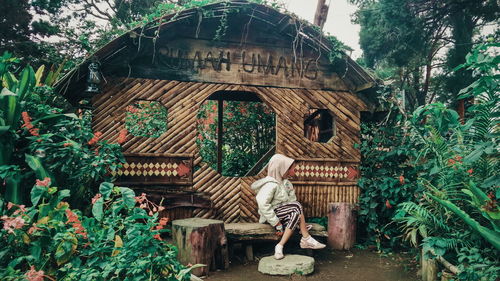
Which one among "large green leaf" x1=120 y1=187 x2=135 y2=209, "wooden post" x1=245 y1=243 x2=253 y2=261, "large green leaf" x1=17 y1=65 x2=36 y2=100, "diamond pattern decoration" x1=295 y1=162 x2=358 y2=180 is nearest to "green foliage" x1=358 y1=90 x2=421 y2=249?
"diamond pattern decoration" x1=295 y1=162 x2=358 y2=180

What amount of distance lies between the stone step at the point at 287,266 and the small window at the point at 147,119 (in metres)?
6.18

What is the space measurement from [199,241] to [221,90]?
277 cm

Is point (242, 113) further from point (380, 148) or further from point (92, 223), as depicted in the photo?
point (92, 223)

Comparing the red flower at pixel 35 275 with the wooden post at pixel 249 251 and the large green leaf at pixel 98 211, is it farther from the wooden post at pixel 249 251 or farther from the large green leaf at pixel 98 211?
the wooden post at pixel 249 251

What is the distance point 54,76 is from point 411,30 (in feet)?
24.0

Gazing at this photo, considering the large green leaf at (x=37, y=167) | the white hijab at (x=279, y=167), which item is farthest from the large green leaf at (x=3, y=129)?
the white hijab at (x=279, y=167)

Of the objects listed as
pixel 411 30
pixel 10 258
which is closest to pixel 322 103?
pixel 411 30

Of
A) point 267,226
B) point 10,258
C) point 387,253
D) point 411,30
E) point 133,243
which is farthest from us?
point 411,30

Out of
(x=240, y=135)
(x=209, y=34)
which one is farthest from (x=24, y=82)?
(x=240, y=135)

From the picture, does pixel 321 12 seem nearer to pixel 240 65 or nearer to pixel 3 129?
pixel 240 65

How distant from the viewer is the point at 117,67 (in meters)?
6.00

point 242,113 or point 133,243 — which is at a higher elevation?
point 242,113

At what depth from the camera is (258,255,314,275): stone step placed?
5.00 meters

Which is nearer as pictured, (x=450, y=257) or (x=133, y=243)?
(x=133, y=243)
